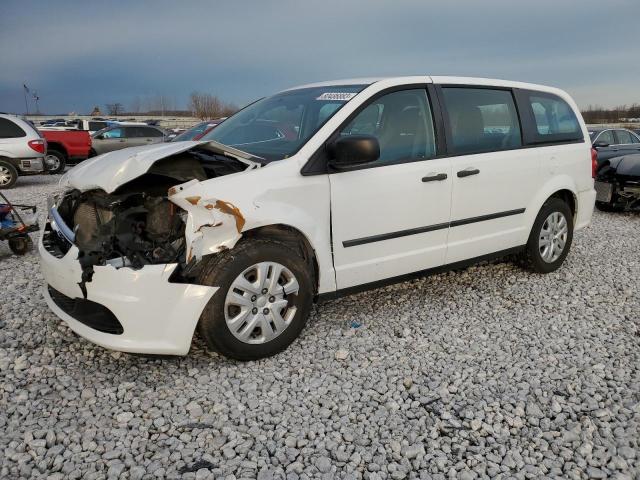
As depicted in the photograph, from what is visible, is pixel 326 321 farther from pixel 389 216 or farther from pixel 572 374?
pixel 572 374

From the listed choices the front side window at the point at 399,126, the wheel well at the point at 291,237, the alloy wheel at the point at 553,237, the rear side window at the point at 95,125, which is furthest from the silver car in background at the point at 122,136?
the wheel well at the point at 291,237

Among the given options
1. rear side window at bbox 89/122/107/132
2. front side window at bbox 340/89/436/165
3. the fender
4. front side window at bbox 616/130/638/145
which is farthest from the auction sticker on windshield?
rear side window at bbox 89/122/107/132

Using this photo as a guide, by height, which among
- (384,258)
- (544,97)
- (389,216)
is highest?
(544,97)

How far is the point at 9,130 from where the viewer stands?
467 inches

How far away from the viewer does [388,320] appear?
411 centimetres

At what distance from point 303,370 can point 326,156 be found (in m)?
1.38

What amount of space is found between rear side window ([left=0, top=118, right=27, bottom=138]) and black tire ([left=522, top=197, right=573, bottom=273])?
11.3m

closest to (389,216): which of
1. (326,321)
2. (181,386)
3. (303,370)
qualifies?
(326,321)

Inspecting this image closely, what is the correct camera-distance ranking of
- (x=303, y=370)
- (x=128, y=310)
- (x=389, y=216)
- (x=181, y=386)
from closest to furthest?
(x=128, y=310)
(x=181, y=386)
(x=303, y=370)
(x=389, y=216)

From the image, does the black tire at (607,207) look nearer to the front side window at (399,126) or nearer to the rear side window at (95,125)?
the front side window at (399,126)

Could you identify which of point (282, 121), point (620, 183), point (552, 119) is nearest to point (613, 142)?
point (620, 183)

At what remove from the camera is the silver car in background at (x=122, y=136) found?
1878 cm

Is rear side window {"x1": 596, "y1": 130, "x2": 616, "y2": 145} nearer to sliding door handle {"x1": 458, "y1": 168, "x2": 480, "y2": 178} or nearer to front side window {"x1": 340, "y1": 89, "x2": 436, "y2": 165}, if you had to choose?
sliding door handle {"x1": 458, "y1": 168, "x2": 480, "y2": 178}

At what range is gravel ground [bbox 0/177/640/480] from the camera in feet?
8.12
